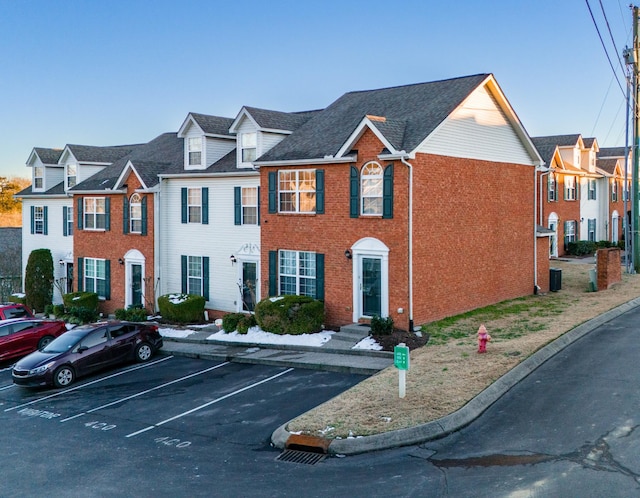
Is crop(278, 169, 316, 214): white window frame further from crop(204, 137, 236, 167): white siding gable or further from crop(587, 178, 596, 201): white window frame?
crop(587, 178, 596, 201): white window frame

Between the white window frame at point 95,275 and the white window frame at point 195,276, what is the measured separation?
5344 mm

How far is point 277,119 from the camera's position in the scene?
89.2 ft

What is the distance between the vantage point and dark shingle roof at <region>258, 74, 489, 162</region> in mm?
22688

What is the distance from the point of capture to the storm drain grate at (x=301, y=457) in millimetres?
11975

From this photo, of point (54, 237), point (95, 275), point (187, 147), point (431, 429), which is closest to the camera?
point (431, 429)

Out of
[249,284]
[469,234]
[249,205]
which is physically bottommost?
[249,284]

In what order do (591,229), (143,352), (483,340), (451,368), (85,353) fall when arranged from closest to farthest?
1. (451,368)
2. (483,340)
3. (85,353)
4. (143,352)
5. (591,229)

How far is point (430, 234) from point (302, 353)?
5.84 metres

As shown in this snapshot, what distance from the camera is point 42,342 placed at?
84.6 ft

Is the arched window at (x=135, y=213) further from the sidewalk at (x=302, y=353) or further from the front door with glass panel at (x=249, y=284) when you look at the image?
the sidewalk at (x=302, y=353)

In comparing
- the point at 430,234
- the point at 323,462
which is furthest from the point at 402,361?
the point at 430,234

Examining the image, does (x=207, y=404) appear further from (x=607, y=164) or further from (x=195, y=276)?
(x=607, y=164)

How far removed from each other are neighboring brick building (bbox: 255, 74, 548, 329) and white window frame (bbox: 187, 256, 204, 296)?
4.78 metres

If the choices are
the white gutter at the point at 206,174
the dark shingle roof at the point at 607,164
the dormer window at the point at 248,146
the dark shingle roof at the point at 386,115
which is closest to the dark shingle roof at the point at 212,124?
the white gutter at the point at 206,174
